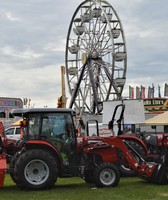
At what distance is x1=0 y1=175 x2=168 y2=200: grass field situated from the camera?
8984mm

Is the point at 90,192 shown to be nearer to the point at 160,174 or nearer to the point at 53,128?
the point at 53,128

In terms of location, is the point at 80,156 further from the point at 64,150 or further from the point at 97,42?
the point at 97,42

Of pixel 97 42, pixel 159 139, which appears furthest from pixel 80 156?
pixel 97 42

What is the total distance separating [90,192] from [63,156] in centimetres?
109

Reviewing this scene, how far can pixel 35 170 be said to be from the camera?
9.98 meters

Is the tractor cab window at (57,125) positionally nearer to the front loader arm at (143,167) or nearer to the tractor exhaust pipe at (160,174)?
the front loader arm at (143,167)

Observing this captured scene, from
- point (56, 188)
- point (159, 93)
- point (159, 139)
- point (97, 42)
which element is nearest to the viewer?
point (56, 188)

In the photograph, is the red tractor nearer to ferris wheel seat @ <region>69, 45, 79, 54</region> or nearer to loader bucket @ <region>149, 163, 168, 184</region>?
loader bucket @ <region>149, 163, 168, 184</region>

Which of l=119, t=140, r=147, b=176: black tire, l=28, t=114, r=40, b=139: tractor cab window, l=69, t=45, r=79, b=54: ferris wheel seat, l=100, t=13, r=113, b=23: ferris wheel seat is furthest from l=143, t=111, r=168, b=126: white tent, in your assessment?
l=69, t=45, r=79, b=54: ferris wheel seat

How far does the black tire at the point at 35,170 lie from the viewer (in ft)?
32.0

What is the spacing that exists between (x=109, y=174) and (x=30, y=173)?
6.19 feet

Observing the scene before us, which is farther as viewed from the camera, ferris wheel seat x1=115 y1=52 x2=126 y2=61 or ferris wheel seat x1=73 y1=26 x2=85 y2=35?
ferris wheel seat x1=73 y1=26 x2=85 y2=35

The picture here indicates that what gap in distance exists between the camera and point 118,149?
10914mm

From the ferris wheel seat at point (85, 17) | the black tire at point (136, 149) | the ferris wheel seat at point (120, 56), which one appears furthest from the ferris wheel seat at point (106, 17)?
the black tire at point (136, 149)
